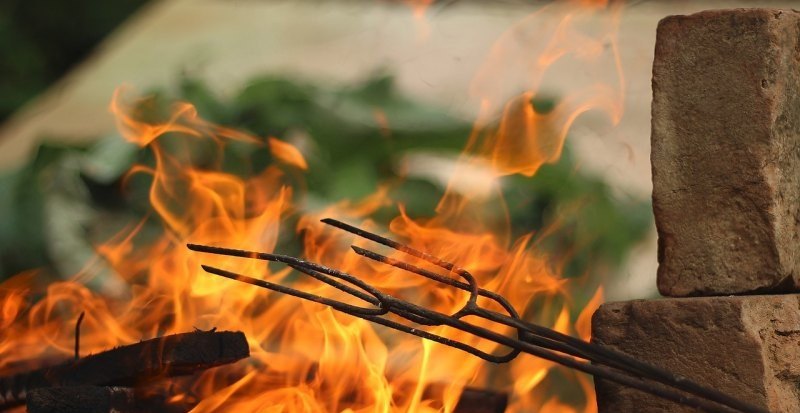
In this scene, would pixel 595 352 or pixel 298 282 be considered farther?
pixel 298 282

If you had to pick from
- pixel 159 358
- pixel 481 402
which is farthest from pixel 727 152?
pixel 159 358

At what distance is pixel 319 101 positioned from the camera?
5.34m

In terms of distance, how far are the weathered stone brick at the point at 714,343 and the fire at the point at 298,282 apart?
812 mm

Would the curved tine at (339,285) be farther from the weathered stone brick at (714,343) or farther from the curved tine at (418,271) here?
the weathered stone brick at (714,343)

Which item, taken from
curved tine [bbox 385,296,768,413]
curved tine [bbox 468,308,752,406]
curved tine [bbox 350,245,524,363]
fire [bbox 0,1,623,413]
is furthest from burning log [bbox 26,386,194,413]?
curved tine [bbox 468,308,752,406]

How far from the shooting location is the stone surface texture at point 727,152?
94.0 inches

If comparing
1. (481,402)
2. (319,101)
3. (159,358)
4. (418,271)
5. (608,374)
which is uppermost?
(418,271)

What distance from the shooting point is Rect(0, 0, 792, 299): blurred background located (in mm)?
4812

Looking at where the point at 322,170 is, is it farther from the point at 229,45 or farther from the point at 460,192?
the point at 229,45

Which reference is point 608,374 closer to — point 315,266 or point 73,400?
point 315,266

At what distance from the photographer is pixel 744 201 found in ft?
7.90

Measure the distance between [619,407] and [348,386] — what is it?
100 cm

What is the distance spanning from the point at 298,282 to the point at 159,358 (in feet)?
5.55

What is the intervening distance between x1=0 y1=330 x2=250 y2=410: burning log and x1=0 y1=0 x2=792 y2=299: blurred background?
1984 millimetres
